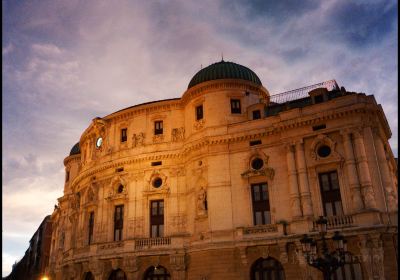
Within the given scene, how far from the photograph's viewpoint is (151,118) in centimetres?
3962

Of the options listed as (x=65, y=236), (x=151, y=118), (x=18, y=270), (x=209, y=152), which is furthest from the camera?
(x=18, y=270)

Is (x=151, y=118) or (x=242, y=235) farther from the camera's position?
(x=151, y=118)

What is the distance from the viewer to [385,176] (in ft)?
91.2

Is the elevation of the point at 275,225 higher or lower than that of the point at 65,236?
lower

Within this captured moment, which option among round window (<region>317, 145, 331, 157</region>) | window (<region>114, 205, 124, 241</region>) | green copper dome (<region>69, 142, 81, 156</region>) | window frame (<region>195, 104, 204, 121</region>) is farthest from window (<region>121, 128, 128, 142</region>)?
round window (<region>317, 145, 331, 157</region>)

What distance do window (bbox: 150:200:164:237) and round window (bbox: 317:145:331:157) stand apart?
14510mm

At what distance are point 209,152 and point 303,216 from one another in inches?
371

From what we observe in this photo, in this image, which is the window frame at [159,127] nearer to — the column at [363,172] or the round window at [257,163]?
the round window at [257,163]

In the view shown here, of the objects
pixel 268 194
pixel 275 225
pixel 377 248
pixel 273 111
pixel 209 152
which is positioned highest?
pixel 273 111

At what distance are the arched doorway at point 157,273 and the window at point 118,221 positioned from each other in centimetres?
464

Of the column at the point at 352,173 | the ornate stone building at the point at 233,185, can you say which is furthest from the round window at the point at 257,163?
the column at the point at 352,173

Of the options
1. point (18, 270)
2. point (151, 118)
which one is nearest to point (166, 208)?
point (151, 118)

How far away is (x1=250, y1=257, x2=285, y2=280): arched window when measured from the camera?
2881cm

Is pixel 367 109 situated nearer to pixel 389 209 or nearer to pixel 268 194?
pixel 389 209
